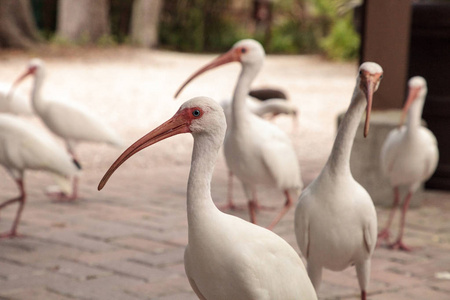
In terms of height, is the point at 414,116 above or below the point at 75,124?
above

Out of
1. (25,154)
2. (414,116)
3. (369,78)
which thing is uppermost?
(369,78)

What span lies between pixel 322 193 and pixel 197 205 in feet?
3.00

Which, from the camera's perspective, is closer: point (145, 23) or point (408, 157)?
point (408, 157)

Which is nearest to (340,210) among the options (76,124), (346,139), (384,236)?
(346,139)

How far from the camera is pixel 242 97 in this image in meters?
5.25

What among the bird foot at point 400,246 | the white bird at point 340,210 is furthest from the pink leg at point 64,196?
the white bird at point 340,210

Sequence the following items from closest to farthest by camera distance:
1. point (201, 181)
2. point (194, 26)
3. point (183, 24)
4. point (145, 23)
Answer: point (201, 181) → point (145, 23) → point (183, 24) → point (194, 26)

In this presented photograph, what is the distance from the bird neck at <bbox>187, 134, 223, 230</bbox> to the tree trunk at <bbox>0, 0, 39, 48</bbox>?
55.8 feet

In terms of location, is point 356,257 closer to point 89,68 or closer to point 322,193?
point 322,193

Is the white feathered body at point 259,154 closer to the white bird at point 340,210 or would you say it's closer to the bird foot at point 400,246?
the bird foot at point 400,246

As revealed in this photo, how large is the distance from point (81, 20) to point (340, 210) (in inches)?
742

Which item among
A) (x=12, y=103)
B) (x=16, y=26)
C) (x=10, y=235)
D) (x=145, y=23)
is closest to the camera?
(x=10, y=235)

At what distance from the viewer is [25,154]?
5621 mm

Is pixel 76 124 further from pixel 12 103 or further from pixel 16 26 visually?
pixel 16 26
